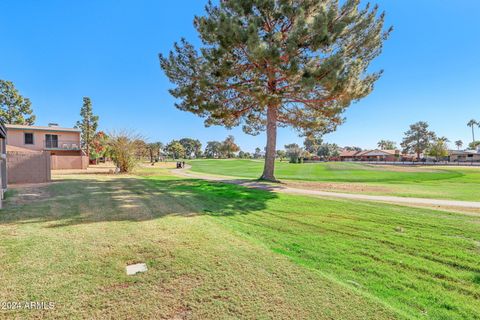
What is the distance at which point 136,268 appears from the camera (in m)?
3.23

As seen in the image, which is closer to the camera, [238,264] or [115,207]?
[238,264]

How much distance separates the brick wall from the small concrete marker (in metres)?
13.3

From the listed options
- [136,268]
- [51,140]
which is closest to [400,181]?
[136,268]

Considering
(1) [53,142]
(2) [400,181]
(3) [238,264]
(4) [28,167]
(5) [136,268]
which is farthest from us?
(1) [53,142]

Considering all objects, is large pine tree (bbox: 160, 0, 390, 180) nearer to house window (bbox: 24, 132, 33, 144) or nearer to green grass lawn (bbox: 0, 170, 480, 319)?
green grass lawn (bbox: 0, 170, 480, 319)

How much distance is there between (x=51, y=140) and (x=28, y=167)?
68.3 feet

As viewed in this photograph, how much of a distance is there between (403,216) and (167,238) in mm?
6226

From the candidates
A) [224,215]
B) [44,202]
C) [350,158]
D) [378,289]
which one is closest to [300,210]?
[224,215]

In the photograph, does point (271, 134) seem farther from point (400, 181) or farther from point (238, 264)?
point (238, 264)

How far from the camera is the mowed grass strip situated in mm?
2453

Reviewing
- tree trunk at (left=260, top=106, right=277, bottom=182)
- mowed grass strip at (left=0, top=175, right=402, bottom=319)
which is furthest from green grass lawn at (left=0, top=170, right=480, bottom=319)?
tree trunk at (left=260, top=106, right=277, bottom=182)

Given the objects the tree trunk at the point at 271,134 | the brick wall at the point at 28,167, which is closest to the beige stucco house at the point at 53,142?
the brick wall at the point at 28,167

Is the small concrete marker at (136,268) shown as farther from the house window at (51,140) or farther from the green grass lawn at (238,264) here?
the house window at (51,140)

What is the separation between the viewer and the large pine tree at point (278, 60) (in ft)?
35.0
